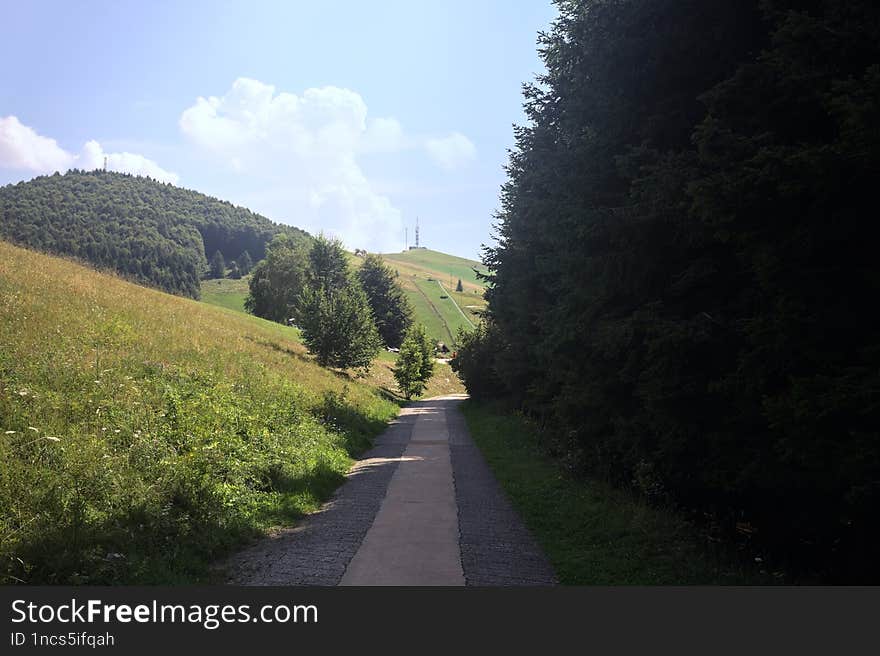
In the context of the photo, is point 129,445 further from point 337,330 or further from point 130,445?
point 337,330

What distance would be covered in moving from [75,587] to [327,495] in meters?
5.70

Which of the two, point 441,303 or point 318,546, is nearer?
point 318,546

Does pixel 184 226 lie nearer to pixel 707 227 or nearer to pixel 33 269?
pixel 33 269

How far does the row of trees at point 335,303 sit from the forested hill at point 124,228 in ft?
57.3

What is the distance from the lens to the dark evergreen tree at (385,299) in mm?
71375

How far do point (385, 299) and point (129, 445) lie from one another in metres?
64.3

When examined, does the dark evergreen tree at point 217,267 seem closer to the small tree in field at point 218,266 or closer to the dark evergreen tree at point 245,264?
the small tree in field at point 218,266

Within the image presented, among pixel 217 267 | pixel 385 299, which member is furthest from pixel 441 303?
pixel 385 299

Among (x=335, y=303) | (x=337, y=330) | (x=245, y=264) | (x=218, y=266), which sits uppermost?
(x=245, y=264)

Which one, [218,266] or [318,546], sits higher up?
[218,266]

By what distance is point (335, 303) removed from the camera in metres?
37.3

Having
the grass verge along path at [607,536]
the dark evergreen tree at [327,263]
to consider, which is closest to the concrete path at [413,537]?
the grass verge along path at [607,536]

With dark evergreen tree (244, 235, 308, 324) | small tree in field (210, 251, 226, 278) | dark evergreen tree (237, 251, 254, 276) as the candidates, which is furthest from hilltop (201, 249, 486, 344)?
dark evergreen tree (244, 235, 308, 324)

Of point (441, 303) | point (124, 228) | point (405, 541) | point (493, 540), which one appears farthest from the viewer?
point (441, 303)
